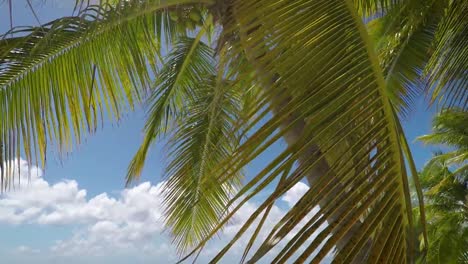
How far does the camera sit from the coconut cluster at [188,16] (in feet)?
12.1

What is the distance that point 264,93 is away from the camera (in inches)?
69.0

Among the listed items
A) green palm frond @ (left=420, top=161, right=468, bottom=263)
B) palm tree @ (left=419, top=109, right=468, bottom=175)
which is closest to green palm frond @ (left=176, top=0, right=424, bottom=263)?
green palm frond @ (left=420, top=161, right=468, bottom=263)

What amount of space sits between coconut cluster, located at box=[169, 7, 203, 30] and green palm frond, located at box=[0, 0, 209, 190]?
8.4 inches

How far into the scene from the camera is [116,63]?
3.50 metres

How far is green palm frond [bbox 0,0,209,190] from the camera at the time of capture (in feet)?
10.4

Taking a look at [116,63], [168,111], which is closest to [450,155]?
[168,111]

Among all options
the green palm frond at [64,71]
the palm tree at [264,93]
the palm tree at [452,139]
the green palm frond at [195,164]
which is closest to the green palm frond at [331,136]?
the palm tree at [264,93]

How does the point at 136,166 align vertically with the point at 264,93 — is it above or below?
above

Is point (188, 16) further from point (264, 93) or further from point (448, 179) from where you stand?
point (448, 179)

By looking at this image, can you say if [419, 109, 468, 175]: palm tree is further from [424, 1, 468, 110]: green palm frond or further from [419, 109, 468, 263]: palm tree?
[424, 1, 468, 110]: green palm frond

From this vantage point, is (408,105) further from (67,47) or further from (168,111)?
(67,47)

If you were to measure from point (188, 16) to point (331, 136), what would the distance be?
97.9 inches

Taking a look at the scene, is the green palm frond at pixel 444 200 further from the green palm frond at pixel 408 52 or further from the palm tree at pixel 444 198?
the green palm frond at pixel 408 52

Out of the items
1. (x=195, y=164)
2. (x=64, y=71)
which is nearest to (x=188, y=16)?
(x=64, y=71)
